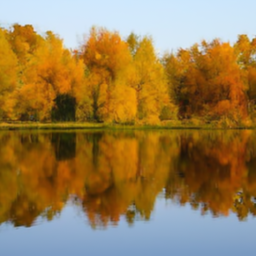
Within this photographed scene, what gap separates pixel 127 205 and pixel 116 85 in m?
37.3

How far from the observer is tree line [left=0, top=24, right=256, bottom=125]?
4947 centimetres

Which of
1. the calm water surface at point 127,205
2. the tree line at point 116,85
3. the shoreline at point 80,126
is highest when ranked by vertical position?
the tree line at point 116,85

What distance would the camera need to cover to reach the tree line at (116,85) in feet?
162

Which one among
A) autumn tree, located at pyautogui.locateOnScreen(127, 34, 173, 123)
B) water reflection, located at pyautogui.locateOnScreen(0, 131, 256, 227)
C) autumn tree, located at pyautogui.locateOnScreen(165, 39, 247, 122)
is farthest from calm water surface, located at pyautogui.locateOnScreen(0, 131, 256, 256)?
autumn tree, located at pyautogui.locateOnScreen(165, 39, 247, 122)

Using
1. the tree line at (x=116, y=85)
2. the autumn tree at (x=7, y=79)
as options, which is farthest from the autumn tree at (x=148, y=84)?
the autumn tree at (x=7, y=79)

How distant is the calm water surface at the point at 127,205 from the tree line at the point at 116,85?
26.9 m

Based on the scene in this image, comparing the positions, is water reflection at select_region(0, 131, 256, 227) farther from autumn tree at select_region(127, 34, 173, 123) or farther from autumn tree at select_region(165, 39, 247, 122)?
autumn tree at select_region(165, 39, 247, 122)

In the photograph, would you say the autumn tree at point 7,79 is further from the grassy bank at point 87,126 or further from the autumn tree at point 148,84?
the autumn tree at point 148,84

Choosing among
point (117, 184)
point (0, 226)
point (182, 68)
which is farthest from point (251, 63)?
point (0, 226)

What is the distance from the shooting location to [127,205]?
1260 cm

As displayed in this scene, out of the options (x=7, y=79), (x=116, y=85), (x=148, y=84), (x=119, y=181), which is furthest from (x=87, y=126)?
(x=119, y=181)

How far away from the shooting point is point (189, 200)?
13.3 m

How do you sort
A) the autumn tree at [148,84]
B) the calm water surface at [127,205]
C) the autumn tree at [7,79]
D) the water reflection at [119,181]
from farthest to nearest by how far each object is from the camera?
the autumn tree at [148,84]
the autumn tree at [7,79]
the water reflection at [119,181]
the calm water surface at [127,205]

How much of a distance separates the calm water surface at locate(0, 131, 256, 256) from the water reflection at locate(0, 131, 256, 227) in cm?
2
